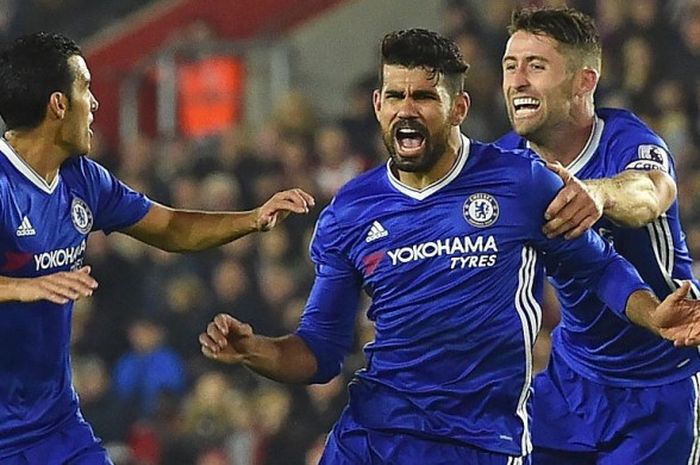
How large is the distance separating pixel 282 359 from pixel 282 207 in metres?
0.52

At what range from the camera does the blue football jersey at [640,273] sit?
6.08 m

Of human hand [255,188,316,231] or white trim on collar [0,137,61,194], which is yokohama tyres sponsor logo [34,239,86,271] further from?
human hand [255,188,316,231]

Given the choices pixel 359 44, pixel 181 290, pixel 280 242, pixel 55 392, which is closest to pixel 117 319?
pixel 181 290

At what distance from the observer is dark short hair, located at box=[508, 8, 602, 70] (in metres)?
6.21

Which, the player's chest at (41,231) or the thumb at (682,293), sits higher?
the player's chest at (41,231)

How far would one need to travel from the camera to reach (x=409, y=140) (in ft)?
18.5

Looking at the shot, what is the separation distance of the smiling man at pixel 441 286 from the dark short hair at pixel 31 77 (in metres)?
0.96

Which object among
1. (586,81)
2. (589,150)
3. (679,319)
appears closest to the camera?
(679,319)

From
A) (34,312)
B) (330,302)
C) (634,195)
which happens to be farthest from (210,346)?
(634,195)

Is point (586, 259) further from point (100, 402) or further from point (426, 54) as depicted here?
point (100, 402)

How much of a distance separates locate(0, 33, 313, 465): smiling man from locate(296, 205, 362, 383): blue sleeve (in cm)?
19

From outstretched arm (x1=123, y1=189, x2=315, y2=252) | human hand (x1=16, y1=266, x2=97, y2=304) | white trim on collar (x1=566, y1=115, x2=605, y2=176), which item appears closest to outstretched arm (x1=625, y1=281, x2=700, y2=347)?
white trim on collar (x1=566, y1=115, x2=605, y2=176)

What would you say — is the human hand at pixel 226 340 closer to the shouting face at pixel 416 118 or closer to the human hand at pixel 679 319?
the shouting face at pixel 416 118

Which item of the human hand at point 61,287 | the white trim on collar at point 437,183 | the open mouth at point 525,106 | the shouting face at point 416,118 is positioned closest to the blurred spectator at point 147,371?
the open mouth at point 525,106
